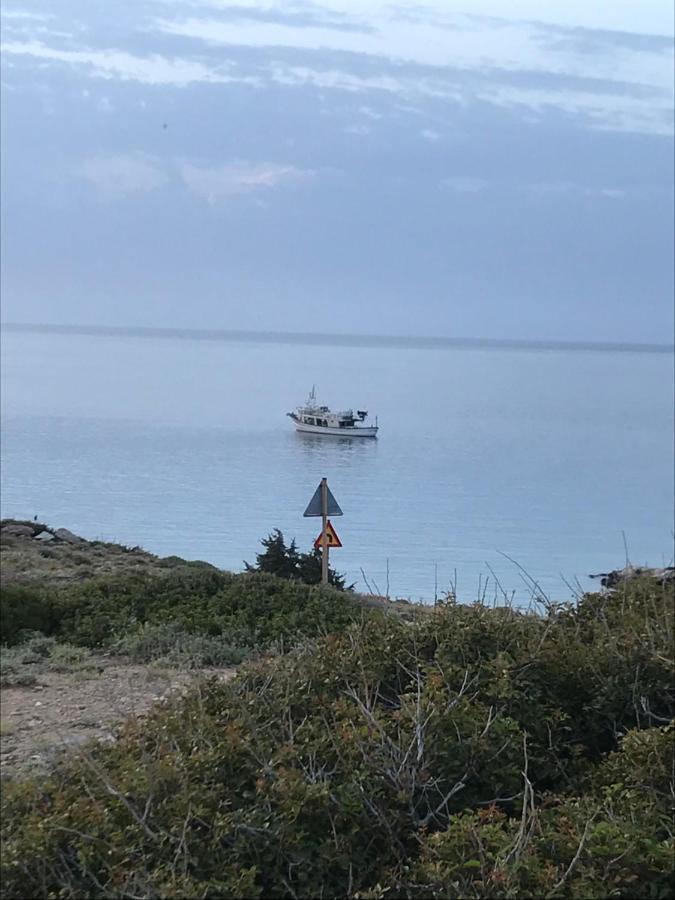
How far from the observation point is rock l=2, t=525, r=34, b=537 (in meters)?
19.7

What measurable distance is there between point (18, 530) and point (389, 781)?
17.3 meters

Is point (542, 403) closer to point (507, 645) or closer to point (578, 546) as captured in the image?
point (578, 546)

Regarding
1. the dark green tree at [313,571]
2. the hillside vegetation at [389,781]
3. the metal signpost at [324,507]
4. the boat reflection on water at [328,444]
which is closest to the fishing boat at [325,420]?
the boat reflection on water at [328,444]

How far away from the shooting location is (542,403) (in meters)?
77.2

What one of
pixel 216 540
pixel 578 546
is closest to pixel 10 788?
pixel 216 540

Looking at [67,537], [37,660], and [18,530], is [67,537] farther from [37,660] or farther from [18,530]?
[37,660]

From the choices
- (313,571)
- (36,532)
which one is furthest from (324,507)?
(36,532)

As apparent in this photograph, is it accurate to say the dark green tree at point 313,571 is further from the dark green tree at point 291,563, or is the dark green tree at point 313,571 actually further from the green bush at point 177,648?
the green bush at point 177,648

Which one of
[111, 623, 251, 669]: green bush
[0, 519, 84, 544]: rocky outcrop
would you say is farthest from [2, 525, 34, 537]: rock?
[111, 623, 251, 669]: green bush

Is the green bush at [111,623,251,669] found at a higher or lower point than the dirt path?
higher

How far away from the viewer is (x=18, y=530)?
19.9 metres

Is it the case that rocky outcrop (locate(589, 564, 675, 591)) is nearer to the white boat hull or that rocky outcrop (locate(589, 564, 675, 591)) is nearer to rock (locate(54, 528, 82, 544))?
rock (locate(54, 528, 82, 544))

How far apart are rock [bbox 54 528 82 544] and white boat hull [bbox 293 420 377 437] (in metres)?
7.44

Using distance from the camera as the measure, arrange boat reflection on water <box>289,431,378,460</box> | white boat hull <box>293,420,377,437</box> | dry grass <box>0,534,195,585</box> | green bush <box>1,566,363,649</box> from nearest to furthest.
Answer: green bush <box>1,566,363,649</box> → dry grass <box>0,534,195,585</box> → boat reflection on water <box>289,431,378,460</box> → white boat hull <box>293,420,377,437</box>
